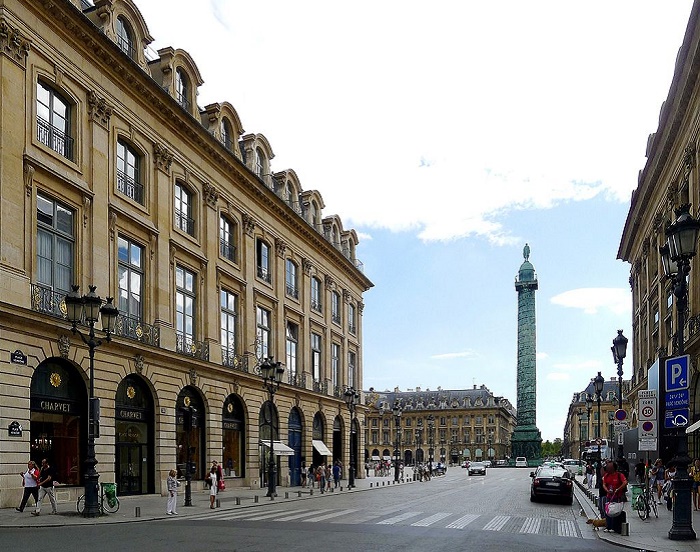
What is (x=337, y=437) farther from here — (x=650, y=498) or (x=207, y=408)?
(x=650, y=498)

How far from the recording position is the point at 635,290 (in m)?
65.4

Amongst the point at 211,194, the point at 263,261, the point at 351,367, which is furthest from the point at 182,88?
the point at 351,367

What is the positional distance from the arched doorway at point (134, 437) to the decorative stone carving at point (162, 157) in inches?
384

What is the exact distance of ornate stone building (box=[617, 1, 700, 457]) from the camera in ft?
112

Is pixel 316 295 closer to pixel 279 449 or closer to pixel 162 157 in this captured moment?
pixel 279 449

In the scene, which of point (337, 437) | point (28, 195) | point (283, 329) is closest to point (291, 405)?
point (283, 329)

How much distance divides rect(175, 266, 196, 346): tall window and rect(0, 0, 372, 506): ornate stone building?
0.12 m

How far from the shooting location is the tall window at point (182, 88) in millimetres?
39969

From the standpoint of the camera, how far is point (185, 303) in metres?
40.0

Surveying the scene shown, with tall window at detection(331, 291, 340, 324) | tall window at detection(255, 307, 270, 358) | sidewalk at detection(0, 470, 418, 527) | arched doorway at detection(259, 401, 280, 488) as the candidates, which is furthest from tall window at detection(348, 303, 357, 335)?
sidewalk at detection(0, 470, 418, 527)

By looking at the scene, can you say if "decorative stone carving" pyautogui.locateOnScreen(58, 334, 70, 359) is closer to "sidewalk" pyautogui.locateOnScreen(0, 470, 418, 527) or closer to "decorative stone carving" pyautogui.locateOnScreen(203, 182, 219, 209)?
"sidewalk" pyautogui.locateOnScreen(0, 470, 418, 527)

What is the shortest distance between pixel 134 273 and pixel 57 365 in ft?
23.4

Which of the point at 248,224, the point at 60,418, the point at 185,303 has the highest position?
the point at 248,224

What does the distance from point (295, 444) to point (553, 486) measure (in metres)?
24.1
